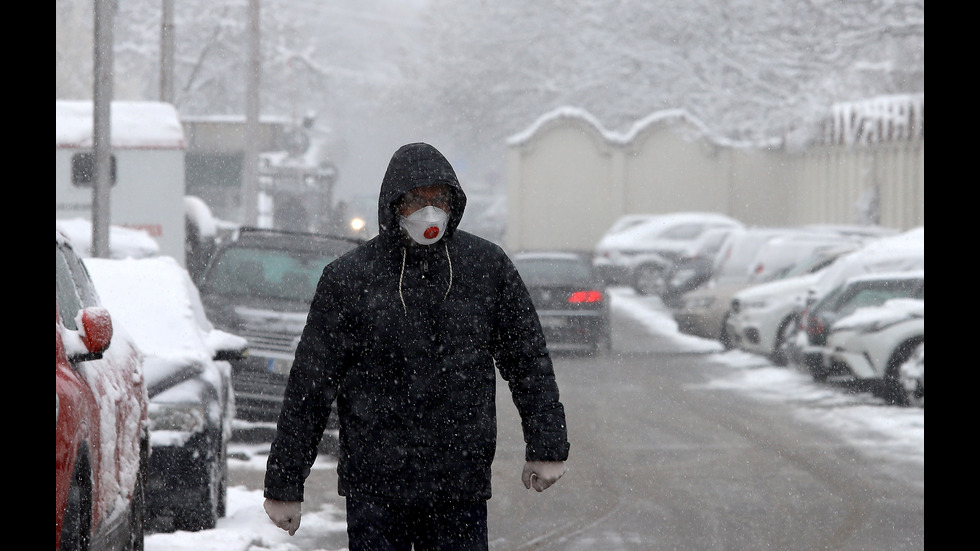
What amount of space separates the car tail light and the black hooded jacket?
15.0 metres

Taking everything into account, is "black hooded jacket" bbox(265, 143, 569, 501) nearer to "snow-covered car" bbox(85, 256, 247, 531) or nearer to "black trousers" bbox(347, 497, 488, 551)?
"black trousers" bbox(347, 497, 488, 551)

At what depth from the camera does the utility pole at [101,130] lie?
52.0 feet

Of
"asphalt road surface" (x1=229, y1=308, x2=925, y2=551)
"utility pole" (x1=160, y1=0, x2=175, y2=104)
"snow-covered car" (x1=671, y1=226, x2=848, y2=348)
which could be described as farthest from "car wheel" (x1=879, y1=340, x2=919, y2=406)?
"utility pole" (x1=160, y1=0, x2=175, y2=104)

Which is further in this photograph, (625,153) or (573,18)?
(573,18)

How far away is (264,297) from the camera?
38.5 feet

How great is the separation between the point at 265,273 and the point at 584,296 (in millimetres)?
7894

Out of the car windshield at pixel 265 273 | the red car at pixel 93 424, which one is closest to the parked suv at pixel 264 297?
the car windshield at pixel 265 273

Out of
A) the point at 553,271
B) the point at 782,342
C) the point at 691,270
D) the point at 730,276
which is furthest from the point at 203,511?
the point at 691,270

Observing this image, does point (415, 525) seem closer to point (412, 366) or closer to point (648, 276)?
point (412, 366)

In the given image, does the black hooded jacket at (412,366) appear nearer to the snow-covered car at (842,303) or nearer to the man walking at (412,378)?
the man walking at (412,378)

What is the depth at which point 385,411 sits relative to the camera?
4.18 metres
